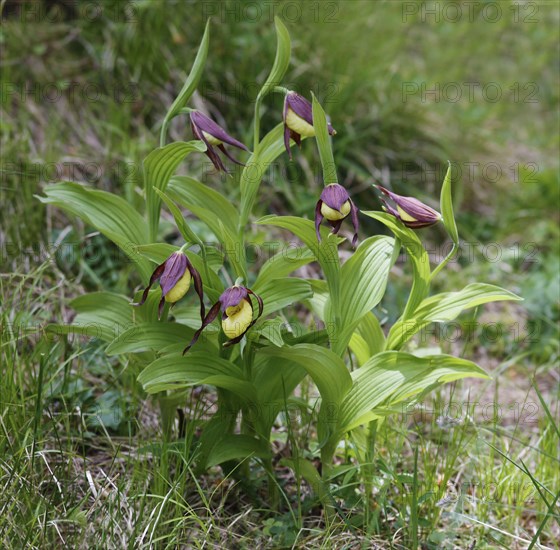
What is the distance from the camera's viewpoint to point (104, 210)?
1.33 m

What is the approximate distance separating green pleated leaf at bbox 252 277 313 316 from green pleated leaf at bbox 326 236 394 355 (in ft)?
0.23

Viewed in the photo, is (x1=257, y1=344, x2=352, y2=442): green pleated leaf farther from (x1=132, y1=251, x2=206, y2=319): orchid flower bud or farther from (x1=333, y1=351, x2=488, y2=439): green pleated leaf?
(x1=132, y1=251, x2=206, y2=319): orchid flower bud

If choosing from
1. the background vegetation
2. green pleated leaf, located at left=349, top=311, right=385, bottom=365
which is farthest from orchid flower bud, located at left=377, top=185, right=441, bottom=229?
the background vegetation

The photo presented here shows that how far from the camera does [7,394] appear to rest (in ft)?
4.39

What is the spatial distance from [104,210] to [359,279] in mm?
514

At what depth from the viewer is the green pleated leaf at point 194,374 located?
1.14 meters

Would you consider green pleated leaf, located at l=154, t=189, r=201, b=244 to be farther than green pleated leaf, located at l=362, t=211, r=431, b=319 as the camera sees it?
No

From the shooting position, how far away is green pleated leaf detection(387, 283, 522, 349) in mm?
1212

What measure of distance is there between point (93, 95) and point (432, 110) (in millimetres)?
1498

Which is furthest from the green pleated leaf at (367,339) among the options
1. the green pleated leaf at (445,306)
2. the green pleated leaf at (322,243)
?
the green pleated leaf at (322,243)

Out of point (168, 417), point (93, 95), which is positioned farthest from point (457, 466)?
point (93, 95)

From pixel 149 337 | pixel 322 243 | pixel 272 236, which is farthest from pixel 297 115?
pixel 272 236

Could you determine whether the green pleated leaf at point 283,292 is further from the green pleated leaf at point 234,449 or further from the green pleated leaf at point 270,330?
the green pleated leaf at point 234,449

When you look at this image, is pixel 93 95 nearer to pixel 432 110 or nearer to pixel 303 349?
pixel 432 110
